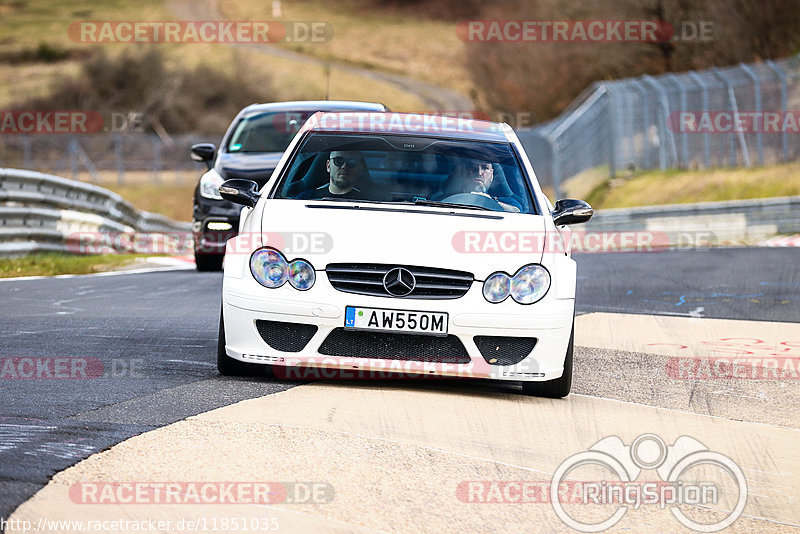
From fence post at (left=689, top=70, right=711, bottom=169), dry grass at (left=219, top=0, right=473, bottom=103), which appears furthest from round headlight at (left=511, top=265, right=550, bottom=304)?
dry grass at (left=219, top=0, right=473, bottom=103)

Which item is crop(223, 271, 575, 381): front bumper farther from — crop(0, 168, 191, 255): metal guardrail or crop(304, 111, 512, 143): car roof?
crop(0, 168, 191, 255): metal guardrail

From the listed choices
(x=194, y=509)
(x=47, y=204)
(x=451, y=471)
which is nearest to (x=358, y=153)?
(x=451, y=471)

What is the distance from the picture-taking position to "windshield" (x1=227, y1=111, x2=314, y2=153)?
48.6ft

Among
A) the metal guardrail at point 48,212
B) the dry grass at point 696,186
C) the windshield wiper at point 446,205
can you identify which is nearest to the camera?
the windshield wiper at point 446,205

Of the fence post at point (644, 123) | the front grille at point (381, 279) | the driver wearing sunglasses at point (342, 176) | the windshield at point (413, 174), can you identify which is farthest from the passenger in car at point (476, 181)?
the fence post at point (644, 123)

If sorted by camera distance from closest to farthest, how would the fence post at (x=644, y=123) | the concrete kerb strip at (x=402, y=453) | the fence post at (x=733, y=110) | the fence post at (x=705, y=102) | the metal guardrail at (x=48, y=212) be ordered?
the concrete kerb strip at (x=402, y=453), the metal guardrail at (x=48, y=212), the fence post at (x=733, y=110), the fence post at (x=705, y=102), the fence post at (x=644, y=123)

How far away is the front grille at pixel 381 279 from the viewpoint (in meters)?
7.16

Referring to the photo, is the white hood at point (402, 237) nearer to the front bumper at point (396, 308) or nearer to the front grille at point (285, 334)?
the front bumper at point (396, 308)

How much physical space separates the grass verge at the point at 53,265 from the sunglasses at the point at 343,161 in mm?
7528

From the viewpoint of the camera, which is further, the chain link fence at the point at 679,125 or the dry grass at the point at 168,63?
the dry grass at the point at 168,63

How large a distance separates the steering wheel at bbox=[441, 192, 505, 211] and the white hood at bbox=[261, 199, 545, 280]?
1.05 ft

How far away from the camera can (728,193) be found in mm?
26969

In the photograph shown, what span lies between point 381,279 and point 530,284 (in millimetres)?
782

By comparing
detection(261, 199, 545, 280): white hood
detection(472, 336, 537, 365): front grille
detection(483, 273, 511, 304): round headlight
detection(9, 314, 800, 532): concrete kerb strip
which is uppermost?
detection(261, 199, 545, 280): white hood
